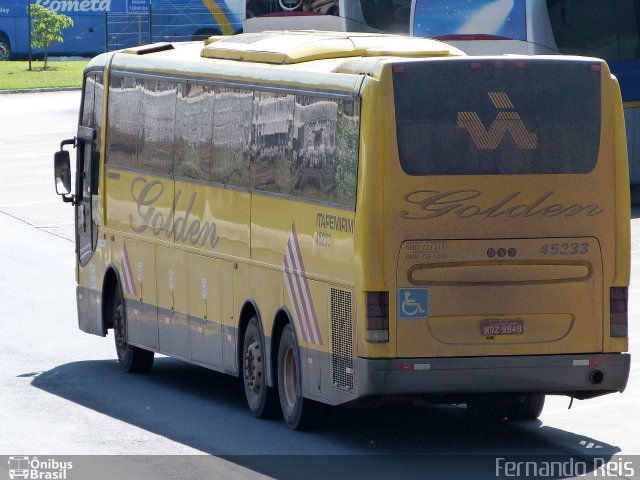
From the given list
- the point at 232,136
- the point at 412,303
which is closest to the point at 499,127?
the point at 412,303

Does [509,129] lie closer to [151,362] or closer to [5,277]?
[151,362]

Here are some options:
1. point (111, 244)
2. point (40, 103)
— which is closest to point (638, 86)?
point (111, 244)

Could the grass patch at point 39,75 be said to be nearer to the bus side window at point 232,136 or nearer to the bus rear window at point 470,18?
the bus rear window at point 470,18

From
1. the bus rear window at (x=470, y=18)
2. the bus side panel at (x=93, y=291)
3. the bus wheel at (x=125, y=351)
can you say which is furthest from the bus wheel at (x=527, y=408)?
the bus rear window at (x=470, y=18)

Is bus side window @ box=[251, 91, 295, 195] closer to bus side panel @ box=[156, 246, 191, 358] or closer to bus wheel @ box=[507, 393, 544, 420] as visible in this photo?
bus side panel @ box=[156, 246, 191, 358]

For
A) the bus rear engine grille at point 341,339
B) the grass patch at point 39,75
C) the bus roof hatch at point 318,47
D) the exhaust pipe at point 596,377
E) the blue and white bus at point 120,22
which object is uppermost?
the bus roof hatch at point 318,47

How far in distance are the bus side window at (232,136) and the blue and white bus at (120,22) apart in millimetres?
42980

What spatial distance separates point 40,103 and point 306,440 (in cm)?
3699

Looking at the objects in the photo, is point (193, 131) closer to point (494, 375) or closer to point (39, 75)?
point (494, 375)

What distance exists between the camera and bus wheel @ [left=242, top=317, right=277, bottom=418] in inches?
539

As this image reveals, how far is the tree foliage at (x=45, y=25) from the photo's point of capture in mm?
58812

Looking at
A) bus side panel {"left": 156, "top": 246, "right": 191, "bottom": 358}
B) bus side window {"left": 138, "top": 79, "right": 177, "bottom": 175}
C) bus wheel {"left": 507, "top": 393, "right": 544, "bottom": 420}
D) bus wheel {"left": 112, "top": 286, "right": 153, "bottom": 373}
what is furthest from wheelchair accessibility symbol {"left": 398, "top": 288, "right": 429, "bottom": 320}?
bus wheel {"left": 112, "top": 286, "right": 153, "bottom": 373}

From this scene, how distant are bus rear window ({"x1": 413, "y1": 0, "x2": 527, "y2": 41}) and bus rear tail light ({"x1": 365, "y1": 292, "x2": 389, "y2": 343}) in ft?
52.8

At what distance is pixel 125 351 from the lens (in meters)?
16.8
